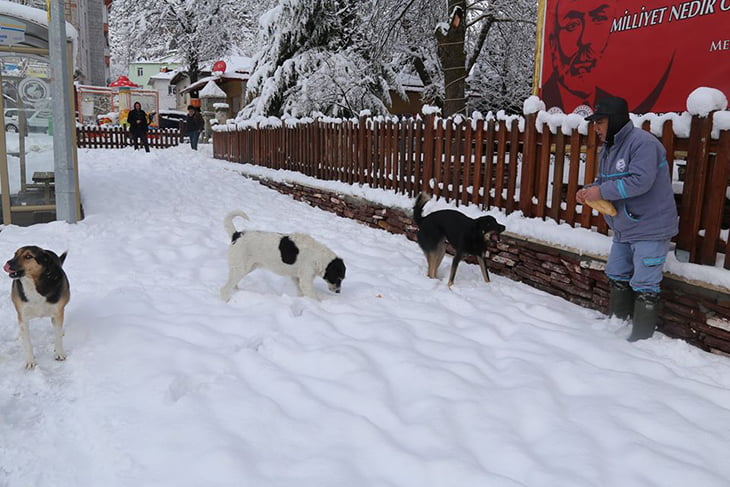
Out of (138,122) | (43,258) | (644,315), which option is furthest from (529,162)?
(138,122)

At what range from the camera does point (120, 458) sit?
2.58 m

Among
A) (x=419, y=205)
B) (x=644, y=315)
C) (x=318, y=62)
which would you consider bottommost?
(x=644, y=315)

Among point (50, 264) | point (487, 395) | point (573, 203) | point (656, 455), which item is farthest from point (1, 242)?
point (656, 455)

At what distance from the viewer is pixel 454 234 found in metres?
5.37

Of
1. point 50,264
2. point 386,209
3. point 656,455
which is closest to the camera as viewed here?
point 656,455

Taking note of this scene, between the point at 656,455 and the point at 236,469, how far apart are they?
211cm

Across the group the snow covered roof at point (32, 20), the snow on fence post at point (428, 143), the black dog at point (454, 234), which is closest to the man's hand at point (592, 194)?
the black dog at point (454, 234)

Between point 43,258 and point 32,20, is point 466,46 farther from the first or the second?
point 43,258

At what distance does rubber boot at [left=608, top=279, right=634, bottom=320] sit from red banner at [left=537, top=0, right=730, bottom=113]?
8.87 feet

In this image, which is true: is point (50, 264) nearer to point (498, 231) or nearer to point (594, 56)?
point (498, 231)

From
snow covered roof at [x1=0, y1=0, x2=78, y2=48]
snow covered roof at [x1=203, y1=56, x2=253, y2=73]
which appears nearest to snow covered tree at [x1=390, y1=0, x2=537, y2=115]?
snow covered roof at [x1=0, y1=0, x2=78, y2=48]

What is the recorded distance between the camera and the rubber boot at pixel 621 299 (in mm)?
4227

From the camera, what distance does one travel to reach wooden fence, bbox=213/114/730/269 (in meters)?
3.91

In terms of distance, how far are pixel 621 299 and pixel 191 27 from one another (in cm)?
3367
